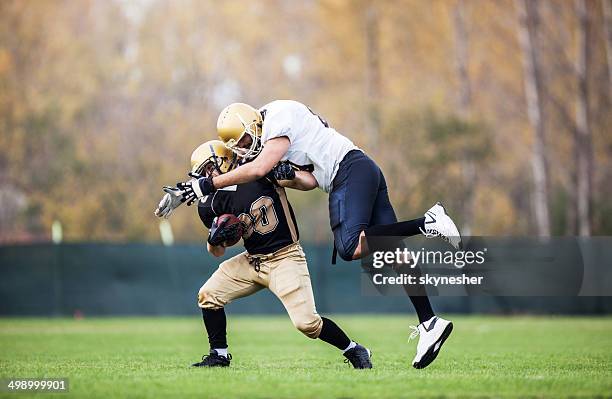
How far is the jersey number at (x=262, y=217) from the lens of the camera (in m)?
6.95

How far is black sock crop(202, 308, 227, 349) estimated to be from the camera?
7.06 meters

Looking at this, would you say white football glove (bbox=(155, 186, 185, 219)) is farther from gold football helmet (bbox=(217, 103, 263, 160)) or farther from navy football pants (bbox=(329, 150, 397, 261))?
navy football pants (bbox=(329, 150, 397, 261))

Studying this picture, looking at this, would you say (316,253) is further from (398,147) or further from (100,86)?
(100,86)

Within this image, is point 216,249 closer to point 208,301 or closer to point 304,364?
point 208,301

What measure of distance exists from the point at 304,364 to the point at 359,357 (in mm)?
679

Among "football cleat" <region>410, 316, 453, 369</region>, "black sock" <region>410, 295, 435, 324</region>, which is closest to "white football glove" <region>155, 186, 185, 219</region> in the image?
"black sock" <region>410, 295, 435, 324</region>

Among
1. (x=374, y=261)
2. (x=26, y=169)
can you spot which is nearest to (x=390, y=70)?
(x=26, y=169)

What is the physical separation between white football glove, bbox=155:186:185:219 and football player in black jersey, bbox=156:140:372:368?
0.25 meters

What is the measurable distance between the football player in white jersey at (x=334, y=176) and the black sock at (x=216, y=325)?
1.00m

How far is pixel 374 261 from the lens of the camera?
6957 mm

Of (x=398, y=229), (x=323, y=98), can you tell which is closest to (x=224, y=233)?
(x=398, y=229)

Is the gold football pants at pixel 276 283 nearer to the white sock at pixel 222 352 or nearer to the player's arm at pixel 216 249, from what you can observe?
the player's arm at pixel 216 249

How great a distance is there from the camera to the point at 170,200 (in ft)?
22.0

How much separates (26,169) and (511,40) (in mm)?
15341
